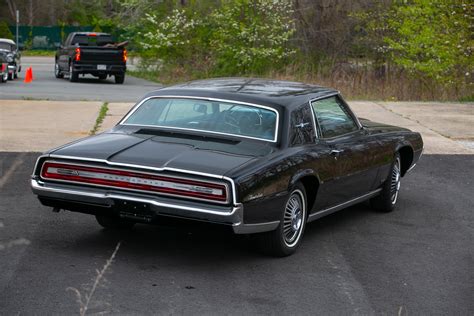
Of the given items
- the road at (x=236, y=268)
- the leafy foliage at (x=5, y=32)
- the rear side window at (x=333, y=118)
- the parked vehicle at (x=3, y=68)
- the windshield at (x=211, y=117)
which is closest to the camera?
the road at (x=236, y=268)

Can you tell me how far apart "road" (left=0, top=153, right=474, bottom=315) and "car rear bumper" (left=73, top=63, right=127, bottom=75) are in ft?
76.3

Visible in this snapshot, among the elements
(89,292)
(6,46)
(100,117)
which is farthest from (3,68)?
(89,292)

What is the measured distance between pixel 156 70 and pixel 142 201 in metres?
31.4

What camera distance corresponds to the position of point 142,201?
284 inches

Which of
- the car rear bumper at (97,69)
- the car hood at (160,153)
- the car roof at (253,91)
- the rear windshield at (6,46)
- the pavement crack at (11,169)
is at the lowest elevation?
the car rear bumper at (97,69)

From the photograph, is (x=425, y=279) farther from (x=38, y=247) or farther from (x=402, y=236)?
(x=38, y=247)

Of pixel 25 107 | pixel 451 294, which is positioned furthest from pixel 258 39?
pixel 451 294

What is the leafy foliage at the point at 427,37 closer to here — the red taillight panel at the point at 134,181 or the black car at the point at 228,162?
the black car at the point at 228,162

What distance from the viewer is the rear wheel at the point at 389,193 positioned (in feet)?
32.7

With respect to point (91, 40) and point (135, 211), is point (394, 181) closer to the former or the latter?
point (135, 211)

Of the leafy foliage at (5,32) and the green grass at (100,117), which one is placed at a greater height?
the green grass at (100,117)

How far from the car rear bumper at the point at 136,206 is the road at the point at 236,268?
23cm

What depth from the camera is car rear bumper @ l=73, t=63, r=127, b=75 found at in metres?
32.9

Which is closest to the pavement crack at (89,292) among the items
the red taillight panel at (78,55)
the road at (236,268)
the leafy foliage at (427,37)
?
the road at (236,268)
